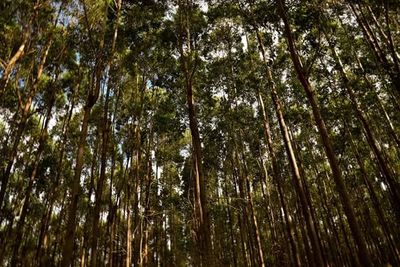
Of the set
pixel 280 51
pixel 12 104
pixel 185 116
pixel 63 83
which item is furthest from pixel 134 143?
pixel 280 51

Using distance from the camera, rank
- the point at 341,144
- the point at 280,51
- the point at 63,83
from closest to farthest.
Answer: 1. the point at 63,83
2. the point at 280,51
3. the point at 341,144

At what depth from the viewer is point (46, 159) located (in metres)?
15.7

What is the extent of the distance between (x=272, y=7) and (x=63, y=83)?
9769 mm

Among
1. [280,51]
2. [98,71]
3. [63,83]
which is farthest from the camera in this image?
[280,51]

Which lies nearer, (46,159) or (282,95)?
(46,159)

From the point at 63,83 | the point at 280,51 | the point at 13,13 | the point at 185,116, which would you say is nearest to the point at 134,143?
the point at 185,116

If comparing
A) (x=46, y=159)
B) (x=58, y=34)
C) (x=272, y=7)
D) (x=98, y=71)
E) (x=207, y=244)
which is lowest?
(x=207, y=244)

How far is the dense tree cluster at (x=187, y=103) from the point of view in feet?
30.9

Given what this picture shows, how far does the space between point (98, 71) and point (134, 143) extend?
24.9ft

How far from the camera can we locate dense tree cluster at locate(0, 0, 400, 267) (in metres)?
9.41

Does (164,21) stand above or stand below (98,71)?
above

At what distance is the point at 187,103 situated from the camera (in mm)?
14492

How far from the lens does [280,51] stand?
15961 millimetres

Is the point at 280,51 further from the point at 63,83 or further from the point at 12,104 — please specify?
A: the point at 12,104
